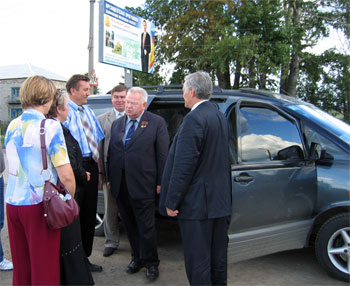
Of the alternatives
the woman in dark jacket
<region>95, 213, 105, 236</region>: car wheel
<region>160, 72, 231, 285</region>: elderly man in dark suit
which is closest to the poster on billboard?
<region>95, 213, 105, 236</region>: car wheel

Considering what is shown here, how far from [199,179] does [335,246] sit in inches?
69.7

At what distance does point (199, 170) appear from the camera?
2420 mm

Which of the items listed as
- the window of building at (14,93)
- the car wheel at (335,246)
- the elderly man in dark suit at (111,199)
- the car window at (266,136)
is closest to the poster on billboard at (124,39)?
the elderly man in dark suit at (111,199)

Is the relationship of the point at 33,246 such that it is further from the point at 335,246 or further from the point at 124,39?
the point at 124,39

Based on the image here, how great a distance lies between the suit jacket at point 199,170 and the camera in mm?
2365

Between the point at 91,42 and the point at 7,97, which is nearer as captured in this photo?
the point at 91,42

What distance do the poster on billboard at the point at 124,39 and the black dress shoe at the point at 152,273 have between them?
31.9ft

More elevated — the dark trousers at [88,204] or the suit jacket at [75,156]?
the suit jacket at [75,156]

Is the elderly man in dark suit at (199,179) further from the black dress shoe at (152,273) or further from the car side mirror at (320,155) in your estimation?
the car side mirror at (320,155)

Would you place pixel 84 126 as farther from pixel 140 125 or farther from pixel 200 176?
pixel 200 176

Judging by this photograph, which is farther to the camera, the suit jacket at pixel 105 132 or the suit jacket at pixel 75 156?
the suit jacket at pixel 105 132

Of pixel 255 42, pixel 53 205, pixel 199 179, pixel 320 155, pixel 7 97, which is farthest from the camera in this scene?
pixel 7 97

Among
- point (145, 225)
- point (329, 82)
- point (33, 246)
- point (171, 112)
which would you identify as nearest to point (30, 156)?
point (33, 246)

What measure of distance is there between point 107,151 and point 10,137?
4.87ft
